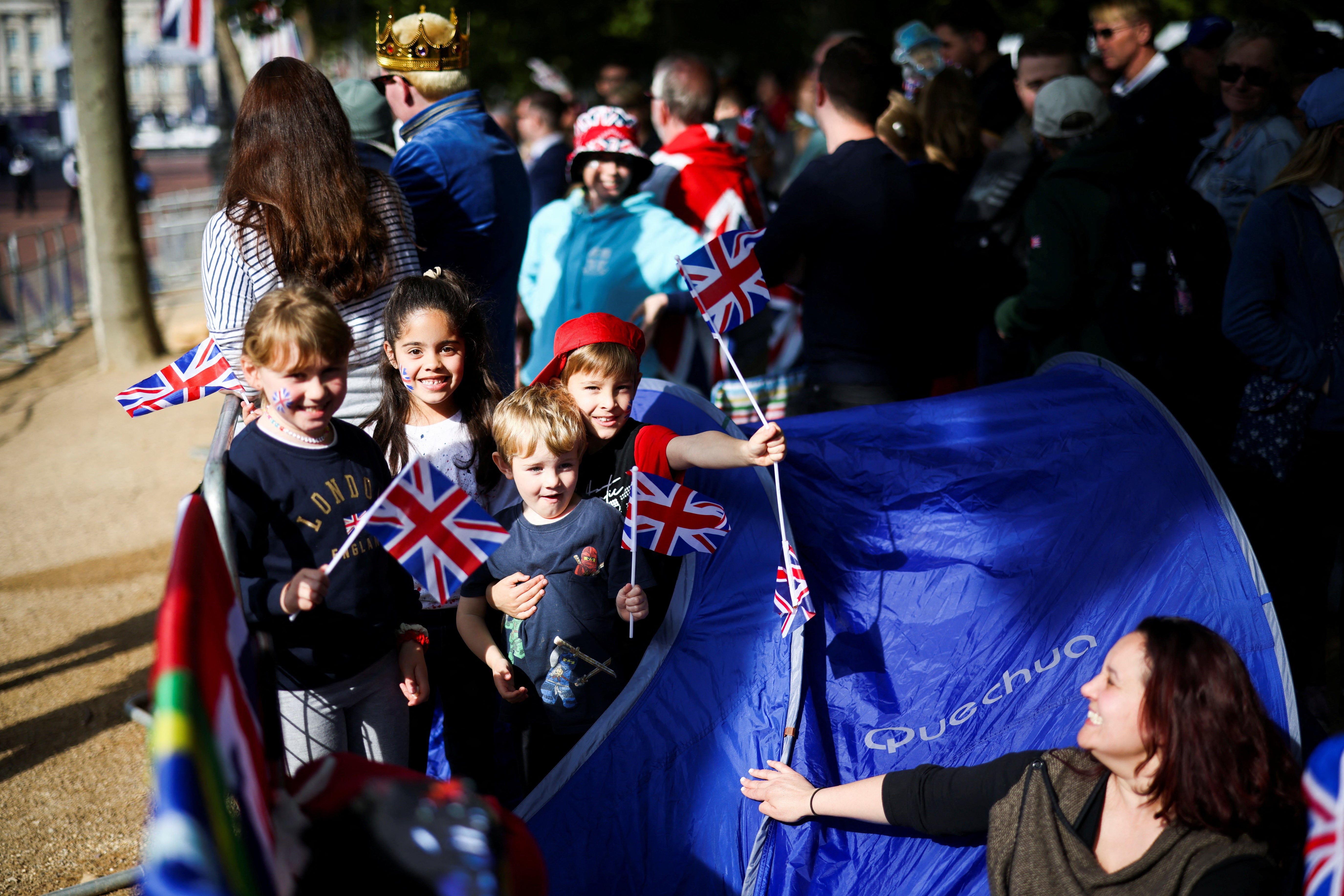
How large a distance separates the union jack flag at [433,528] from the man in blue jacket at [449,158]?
5.51ft

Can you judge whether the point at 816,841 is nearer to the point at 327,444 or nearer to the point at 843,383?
the point at 327,444

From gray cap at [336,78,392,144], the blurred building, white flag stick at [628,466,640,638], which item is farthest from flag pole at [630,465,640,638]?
the blurred building

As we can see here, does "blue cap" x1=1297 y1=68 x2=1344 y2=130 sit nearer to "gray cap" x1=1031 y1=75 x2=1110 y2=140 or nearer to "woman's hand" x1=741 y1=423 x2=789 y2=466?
"gray cap" x1=1031 y1=75 x2=1110 y2=140

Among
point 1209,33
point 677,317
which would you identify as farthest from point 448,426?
point 1209,33

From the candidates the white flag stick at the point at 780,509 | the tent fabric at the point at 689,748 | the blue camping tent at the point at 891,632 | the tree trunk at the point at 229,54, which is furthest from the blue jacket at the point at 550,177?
the tree trunk at the point at 229,54

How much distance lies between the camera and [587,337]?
3139 millimetres

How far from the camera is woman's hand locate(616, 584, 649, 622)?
278 cm

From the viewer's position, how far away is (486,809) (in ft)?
5.83

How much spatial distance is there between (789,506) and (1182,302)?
195cm

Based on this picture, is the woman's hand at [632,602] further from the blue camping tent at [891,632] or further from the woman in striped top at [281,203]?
the woman in striped top at [281,203]

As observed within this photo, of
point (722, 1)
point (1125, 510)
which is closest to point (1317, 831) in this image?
point (1125, 510)

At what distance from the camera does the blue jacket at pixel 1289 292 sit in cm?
352

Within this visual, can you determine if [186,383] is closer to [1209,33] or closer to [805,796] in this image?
[805,796]

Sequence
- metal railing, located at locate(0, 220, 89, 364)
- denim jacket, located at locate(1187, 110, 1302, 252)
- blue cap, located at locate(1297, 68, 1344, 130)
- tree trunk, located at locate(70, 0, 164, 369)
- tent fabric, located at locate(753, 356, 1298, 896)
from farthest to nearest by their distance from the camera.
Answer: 1. metal railing, located at locate(0, 220, 89, 364)
2. tree trunk, located at locate(70, 0, 164, 369)
3. denim jacket, located at locate(1187, 110, 1302, 252)
4. blue cap, located at locate(1297, 68, 1344, 130)
5. tent fabric, located at locate(753, 356, 1298, 896)
